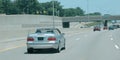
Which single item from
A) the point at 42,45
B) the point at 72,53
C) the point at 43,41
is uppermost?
the point at 43,41

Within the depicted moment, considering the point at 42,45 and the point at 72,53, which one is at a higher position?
the point at 42,45

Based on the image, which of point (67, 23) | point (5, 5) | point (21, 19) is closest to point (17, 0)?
point (5, 5)

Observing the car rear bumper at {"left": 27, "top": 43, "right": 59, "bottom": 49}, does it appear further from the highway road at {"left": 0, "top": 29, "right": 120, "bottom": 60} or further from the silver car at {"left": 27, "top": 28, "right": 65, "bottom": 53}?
the highway road at {"left": 0, "top": 29, "right": 120, "bottom": 60}

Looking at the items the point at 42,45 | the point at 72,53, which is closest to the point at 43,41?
the point at 42,45

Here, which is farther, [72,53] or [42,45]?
[42,45]

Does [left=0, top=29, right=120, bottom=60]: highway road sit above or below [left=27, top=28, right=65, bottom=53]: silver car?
below

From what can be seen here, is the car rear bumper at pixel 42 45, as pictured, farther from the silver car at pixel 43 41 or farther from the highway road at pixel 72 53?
the highway road at pixel 72 53

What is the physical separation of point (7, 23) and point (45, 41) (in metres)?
37.8

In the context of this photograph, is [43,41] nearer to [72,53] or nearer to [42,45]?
[42,45]

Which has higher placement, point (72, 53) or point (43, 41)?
point (43, 41)

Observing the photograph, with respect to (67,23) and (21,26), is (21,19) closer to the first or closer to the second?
(21,26)

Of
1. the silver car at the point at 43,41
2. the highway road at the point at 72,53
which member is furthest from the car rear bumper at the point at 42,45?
the highway road at the point at 72,53

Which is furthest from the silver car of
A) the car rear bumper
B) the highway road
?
the highway road

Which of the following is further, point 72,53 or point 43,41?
point 43,41
